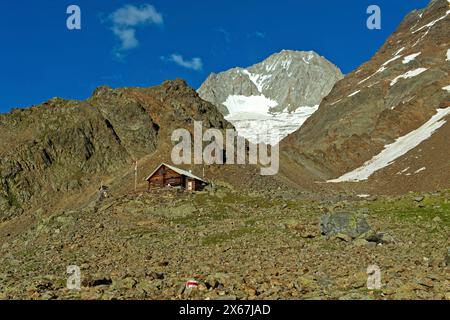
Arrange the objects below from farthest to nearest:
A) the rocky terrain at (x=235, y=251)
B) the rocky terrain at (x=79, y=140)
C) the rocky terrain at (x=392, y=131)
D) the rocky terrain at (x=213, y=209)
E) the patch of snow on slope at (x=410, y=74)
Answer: the patch of snow on slope at (x=410, y=74) < the rocky terrain at (x=392, y=131) < the rocky terrain at (x=79, y=140) < the rocky terrain at (x=213, y=209) < the rocky terrain at (x=235, y=251)

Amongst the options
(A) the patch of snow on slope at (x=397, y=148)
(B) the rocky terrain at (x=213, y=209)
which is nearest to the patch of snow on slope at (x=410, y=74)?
(B) the rocky terrain at (x=213, y=209)

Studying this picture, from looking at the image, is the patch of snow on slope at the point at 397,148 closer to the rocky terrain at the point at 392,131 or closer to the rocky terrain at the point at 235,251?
the rocky terrain at the point at 392,131

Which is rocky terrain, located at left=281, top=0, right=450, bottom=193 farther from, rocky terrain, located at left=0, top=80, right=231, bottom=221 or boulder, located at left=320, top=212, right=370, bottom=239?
boulder, located at left=320, top=212, right=370, bottom=239

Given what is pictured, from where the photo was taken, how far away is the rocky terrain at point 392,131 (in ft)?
355

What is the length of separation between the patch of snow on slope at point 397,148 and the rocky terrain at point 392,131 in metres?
0.56

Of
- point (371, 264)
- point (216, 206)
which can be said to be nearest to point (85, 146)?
point (216, 206)

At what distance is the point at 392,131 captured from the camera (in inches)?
6058

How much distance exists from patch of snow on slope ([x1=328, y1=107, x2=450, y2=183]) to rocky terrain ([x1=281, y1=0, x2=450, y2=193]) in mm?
557

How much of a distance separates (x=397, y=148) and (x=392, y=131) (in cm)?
1760

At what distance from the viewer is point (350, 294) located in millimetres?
15305

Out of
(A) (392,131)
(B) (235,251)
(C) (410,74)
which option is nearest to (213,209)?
(B) (235,251)

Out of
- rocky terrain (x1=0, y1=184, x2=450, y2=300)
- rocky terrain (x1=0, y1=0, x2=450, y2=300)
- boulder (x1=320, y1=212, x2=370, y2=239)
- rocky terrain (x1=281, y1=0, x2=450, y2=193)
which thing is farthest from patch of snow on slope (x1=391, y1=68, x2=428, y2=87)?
boulder (x1=320, y1=212, x2=370, y2=239)

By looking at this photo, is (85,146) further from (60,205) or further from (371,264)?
(371,264)
